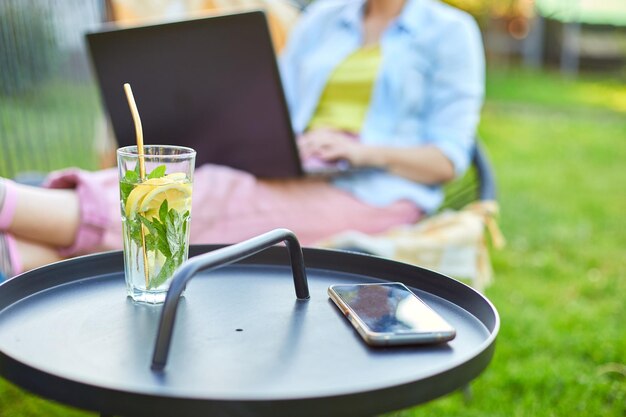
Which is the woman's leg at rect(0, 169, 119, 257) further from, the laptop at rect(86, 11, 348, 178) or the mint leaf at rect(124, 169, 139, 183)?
the mint leaf at rect(124, 169, 139, 183)

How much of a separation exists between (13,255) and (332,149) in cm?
77

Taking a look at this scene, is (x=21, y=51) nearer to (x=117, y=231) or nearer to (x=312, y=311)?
(x=117, y=231)

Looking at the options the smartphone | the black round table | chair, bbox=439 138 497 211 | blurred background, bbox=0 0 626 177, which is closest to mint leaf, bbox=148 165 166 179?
the black round table

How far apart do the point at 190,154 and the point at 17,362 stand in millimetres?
358

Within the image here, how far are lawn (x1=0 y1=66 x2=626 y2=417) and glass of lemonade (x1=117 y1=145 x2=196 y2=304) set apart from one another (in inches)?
40.5

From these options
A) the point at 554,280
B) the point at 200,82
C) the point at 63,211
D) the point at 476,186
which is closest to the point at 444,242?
the point at 476,186

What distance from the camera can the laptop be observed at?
161 centimetres

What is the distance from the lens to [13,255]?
1.48 metres

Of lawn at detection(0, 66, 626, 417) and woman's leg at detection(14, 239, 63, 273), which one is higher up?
woman's leg at detection(14, 239, 63, 273)

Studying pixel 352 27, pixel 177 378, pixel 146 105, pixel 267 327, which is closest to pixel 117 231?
pixel 146 105

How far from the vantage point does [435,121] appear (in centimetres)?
197

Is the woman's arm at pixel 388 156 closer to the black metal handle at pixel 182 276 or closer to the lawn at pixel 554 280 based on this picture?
the lawn at pixel 554 280

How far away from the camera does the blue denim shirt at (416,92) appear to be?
194 cm

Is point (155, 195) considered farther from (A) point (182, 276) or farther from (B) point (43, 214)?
(B) point (43, 214)
